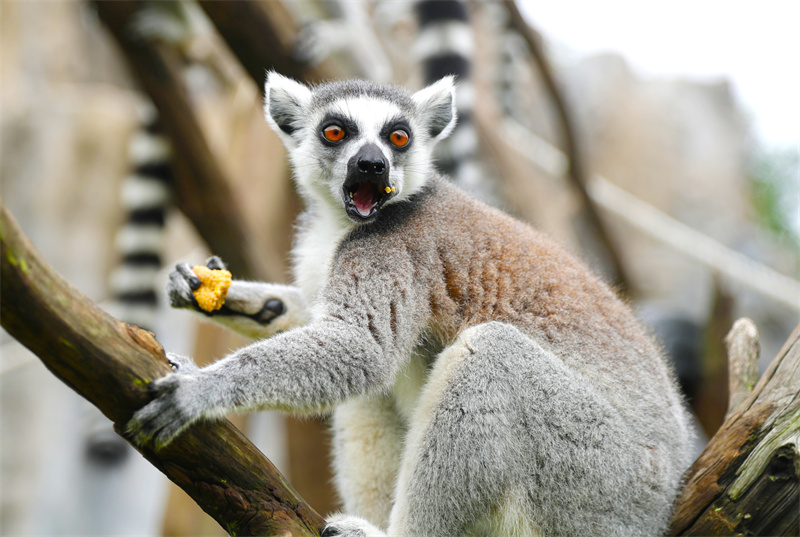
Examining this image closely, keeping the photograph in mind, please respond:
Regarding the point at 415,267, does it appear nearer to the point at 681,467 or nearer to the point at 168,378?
the point at 168,378

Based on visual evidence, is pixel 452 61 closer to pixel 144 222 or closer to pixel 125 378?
pixel 144 222

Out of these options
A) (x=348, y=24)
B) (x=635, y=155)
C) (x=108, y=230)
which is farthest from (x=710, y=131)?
(x=108, y=230)

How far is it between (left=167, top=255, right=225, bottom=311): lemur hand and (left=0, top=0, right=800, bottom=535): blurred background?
2.97 ft

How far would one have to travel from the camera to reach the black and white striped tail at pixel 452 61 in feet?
21.7

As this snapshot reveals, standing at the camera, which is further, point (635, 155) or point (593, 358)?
point (635, 155)

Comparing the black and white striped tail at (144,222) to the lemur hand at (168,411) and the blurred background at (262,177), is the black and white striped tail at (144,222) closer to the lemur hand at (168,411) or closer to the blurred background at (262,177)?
the blurred background at (262,177)

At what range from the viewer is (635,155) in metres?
17.0

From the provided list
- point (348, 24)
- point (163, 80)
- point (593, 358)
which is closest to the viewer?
point (593, 358)

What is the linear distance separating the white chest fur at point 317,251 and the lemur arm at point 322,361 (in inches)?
11.4

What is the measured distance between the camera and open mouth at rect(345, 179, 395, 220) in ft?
11.3

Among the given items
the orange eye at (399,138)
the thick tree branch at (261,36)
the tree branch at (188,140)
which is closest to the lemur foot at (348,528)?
the orange eye at (399,138)

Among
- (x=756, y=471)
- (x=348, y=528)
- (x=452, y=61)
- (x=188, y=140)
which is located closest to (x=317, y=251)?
(x=348, y=528)

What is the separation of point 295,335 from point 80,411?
9.68 m

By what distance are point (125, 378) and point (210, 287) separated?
124cm
